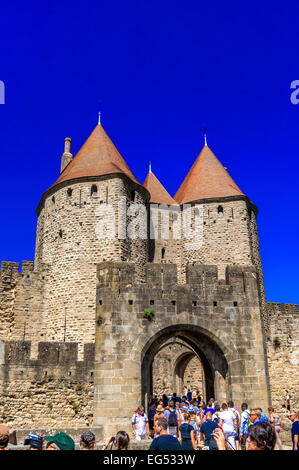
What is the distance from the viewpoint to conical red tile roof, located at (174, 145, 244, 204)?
3091 cm

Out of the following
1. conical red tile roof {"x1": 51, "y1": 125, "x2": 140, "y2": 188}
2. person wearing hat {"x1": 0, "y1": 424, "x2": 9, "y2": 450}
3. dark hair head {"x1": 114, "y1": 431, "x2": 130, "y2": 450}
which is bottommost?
dark hair head {"x1": 114, "y1": 431, "x2": 130, "y2": 450}

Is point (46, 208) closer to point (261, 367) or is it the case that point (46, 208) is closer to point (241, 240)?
point (241, 240)

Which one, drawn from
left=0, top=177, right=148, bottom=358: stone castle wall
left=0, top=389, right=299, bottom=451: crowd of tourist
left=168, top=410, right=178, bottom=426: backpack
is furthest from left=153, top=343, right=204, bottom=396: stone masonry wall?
left=168, top=410, right=178, bottom=426: backpack

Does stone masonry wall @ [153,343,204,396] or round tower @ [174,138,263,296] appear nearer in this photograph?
stone masonry wall @ [153,343,204,396]

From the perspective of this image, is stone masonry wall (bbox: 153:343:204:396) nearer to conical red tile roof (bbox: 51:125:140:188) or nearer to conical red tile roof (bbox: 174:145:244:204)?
conical red tile roof (bbox: 51:125:140:188)

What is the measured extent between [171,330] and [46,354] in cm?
372

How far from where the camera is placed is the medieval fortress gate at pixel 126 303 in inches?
479

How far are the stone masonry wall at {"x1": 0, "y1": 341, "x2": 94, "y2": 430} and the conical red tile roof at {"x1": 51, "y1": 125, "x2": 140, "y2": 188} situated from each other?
14617 mm

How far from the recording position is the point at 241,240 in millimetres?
28766

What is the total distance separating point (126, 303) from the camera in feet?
40.4

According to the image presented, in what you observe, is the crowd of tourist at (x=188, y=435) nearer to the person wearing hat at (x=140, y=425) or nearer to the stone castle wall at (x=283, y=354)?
the person wearing hat at (x=140, y=425)

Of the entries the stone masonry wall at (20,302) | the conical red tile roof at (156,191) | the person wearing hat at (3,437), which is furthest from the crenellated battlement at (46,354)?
the conical red tile roof at (156,191)

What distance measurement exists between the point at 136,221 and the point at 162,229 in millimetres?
5023

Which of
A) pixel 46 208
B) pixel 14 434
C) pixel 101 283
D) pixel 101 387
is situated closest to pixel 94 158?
pixel 46 208
